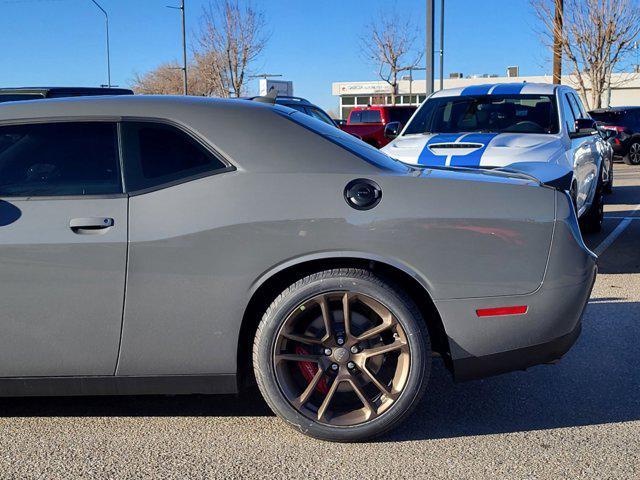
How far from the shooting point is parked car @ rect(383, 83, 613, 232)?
683 centimetres

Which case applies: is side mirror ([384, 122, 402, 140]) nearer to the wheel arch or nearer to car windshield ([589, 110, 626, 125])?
the wheel arch

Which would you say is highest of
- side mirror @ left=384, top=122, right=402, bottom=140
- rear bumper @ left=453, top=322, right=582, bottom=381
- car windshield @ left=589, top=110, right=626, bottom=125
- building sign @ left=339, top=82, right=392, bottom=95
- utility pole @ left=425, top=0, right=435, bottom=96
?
building sign @ left=339, top=82, right=392, bottom=95

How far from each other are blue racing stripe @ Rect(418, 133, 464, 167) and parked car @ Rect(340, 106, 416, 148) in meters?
14.1

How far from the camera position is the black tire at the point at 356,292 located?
10.8 ft

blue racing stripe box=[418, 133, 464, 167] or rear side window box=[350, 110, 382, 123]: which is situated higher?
rear side window box=[350, 110, 382, 123]

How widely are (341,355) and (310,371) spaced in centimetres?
18

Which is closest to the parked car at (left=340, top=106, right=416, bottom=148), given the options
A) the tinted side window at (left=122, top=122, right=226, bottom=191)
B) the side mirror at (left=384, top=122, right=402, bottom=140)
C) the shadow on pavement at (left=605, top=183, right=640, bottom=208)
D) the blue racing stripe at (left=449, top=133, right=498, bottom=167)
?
the shadow on pavement at (left=605, top=183, right=640, bottom=208)

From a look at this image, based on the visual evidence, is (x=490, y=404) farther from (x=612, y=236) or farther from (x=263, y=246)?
(x=612, y=236)

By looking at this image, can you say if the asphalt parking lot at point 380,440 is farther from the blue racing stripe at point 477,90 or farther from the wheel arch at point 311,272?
the blue racing stripe at point 477,90

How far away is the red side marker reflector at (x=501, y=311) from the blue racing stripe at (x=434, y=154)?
3340mm

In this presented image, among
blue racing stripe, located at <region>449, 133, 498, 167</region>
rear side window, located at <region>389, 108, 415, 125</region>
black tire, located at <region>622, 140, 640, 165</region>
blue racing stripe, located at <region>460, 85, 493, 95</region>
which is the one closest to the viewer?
blue racing stripe, located at <region>449, 133, 498, 167</region>

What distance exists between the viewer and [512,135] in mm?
7426

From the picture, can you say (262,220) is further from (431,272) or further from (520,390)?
(520,390)

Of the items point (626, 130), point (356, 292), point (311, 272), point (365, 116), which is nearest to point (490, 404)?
point (356, 292)
